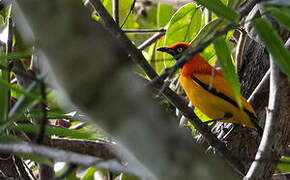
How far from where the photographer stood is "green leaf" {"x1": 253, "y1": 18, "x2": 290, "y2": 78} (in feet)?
6.24

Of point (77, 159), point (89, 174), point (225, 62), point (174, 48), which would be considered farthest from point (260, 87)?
point (77, 159)

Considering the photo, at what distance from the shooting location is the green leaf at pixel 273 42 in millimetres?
1901

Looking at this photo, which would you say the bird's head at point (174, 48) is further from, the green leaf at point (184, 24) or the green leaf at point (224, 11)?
the green leaf at point (224, 11)

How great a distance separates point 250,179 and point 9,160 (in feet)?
6.23

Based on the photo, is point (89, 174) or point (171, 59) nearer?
point (171, 59)

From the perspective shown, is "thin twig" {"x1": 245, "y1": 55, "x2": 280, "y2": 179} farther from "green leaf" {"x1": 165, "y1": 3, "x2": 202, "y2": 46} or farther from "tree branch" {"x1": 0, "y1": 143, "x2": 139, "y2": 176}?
"green leaf" {"x1": 165, "y1": 3, "x2": 202, "y2": 46}

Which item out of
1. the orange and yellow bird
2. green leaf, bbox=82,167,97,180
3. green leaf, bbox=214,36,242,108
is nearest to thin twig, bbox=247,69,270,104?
the orange and yellow bird

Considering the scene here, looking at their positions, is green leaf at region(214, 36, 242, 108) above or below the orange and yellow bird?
above

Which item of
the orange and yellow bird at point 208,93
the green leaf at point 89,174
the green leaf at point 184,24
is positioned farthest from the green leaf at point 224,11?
the green leaf at point 89,174

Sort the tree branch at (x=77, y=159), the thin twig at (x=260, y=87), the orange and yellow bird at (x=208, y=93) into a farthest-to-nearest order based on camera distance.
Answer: the orange and yellow bird at (x=208, y=93) < the thin twig at (x=260, y=87) < the tree branch at (x=77, y=159)

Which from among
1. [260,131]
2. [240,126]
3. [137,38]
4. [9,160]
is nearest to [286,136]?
[260,131]

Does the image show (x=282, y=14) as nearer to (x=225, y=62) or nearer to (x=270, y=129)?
(x=225, y=62)

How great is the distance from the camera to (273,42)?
6.31 feet

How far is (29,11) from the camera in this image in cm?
97
